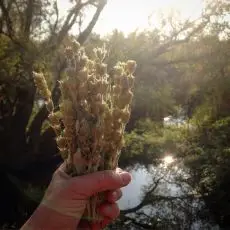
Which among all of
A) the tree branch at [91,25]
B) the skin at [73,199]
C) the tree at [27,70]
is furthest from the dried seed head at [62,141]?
the tree branch at [91,25]

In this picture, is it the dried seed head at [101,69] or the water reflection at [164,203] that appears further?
the water reflection at [164,203]

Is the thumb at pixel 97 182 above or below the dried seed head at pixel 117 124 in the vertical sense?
below

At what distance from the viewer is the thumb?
5.25 ft

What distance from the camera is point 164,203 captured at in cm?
942

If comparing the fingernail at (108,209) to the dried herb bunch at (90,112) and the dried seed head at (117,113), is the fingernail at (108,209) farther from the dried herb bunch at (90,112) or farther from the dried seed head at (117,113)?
the dried seed head at (117,113)

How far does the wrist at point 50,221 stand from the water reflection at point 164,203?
268 inches

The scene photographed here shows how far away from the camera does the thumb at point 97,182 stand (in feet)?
5.25

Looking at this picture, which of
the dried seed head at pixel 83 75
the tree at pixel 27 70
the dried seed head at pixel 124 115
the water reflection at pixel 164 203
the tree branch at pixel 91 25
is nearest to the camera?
the dried seed head at pixel 83 75

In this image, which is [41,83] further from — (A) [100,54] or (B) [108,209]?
(B) [108,209]

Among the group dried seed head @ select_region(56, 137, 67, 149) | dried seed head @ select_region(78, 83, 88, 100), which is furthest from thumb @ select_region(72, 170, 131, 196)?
dried seed head @ select_region(78, 83, 88, 100)

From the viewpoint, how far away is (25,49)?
11062 millimetres

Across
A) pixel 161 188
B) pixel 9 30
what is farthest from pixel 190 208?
pixel 9 30

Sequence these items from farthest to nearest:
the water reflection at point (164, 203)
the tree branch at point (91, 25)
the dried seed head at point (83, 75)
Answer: the tree branch at point (91, 25) < the water reflection at point (164, 203) < the dried seed head at point (83, 75)

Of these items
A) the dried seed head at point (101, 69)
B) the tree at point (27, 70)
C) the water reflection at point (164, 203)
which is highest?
the tree at point (27, 70)
